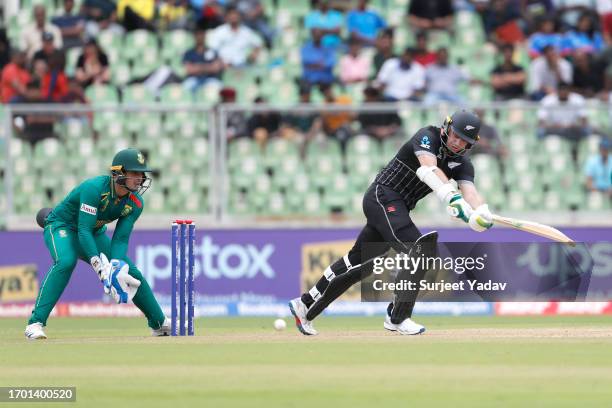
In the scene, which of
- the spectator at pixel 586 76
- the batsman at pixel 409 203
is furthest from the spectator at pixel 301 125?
the batsman at pixel 409 203

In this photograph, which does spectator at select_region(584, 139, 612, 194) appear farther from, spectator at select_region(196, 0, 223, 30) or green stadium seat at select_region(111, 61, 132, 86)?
green stadium seat at select_region(111, 61, 132, 86)

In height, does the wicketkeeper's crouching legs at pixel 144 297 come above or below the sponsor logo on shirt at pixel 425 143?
below

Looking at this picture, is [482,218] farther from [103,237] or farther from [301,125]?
[301,125]

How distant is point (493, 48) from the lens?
1886cm

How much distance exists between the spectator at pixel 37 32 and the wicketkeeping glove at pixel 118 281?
8714 millimetres

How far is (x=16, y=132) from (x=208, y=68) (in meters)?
3.28

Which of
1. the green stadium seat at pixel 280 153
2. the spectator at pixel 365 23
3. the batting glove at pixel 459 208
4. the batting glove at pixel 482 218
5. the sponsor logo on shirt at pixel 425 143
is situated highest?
the spectator at pixel 365 23

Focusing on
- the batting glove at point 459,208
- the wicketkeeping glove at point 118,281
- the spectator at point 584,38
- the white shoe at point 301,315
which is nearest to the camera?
the batting glove at point 459,208

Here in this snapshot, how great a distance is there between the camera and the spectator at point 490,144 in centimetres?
1574

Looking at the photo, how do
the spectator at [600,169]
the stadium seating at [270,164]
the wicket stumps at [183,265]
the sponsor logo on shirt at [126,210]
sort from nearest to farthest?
1. the wicket stumps at [183,265]
2. the sponsor logo on shirt at [126,210]
3. the spectator at [600,169]
4. the stadium seating at [270,164]

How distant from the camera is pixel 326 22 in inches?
752

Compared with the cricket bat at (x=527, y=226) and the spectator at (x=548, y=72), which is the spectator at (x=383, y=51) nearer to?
the spectator at (x=548, y=72)

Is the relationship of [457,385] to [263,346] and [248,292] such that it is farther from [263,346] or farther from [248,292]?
[248,292]

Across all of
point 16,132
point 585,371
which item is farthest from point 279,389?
point 16,132
